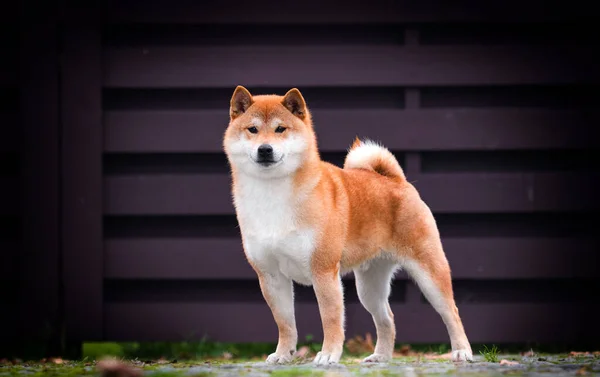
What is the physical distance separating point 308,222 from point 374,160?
80 cm

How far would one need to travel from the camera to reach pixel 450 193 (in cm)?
522

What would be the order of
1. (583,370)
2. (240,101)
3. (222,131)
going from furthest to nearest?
(222,131) < (240,101) < (583,370)

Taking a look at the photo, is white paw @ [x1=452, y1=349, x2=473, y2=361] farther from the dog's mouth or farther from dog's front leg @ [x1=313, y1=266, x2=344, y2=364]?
the dog's mouth

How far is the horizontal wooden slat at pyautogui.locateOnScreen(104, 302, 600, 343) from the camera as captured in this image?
17.2 ft

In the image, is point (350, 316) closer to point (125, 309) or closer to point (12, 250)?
point (125, 309)

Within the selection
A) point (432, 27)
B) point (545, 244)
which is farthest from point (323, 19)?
point (545, 244)

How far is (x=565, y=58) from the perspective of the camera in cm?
526

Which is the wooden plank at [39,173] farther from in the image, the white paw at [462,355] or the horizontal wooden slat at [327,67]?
the white paw at [462,355]

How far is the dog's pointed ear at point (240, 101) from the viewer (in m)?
4.03

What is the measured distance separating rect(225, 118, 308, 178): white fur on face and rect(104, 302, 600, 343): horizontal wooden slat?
4.86 ft

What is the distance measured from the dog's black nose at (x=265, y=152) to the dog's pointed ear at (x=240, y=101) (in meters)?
0.28

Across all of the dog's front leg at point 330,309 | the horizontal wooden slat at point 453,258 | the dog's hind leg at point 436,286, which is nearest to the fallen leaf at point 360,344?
the horizontal wooden slat at point 453,258

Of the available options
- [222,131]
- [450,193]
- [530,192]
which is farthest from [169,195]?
[530,192]

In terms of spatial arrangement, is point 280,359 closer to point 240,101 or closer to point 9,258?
point 240,101
